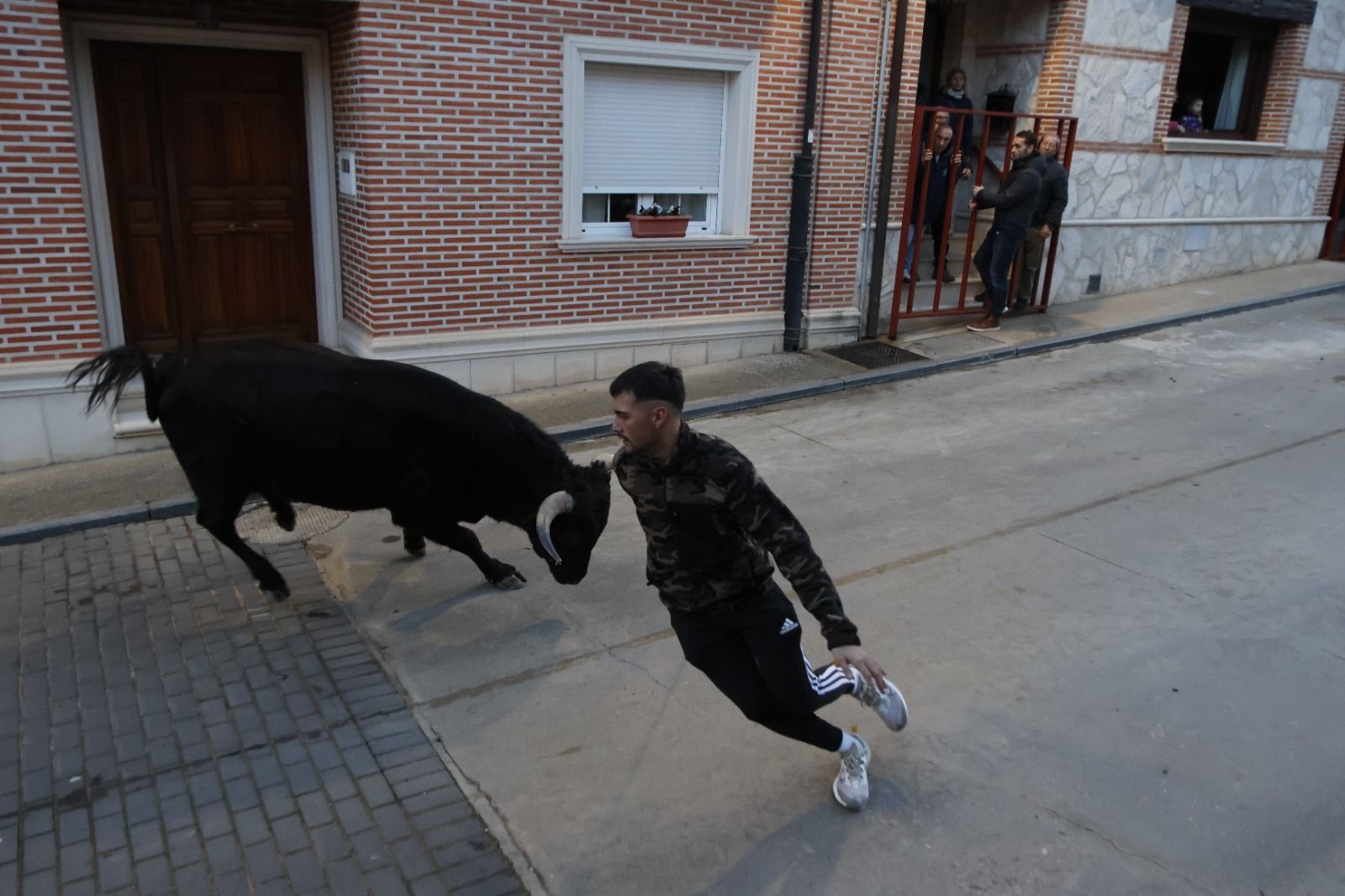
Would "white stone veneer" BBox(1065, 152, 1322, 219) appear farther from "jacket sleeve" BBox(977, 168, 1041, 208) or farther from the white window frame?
the white window frame

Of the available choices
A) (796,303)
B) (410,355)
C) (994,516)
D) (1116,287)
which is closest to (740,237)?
(796,303)

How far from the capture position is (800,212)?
941cm

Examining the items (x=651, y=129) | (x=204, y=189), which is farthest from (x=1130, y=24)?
(x=204, y=189)

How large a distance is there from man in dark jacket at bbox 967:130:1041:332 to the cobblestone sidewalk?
24.8ft

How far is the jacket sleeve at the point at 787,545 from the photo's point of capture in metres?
3.03

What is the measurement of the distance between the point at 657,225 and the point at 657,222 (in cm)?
3

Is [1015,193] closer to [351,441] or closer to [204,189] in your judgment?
[204,189]

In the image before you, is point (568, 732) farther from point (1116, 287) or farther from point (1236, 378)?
→ point (1116, 287)

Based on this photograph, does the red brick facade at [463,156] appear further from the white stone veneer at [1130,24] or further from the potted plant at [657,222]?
the white stone veneer at [1130,24]

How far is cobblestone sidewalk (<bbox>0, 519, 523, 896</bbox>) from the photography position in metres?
3.23

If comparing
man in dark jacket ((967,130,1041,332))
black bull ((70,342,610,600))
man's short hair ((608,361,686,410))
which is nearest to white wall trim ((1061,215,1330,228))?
man in dark jacket ((967,130,1041,332))

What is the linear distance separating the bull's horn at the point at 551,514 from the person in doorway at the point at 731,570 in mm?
527

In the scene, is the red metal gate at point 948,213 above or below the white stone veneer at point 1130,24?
below

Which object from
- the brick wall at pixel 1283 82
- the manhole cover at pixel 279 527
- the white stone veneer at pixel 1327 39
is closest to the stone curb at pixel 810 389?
the manhole cover at pixel 279 527
